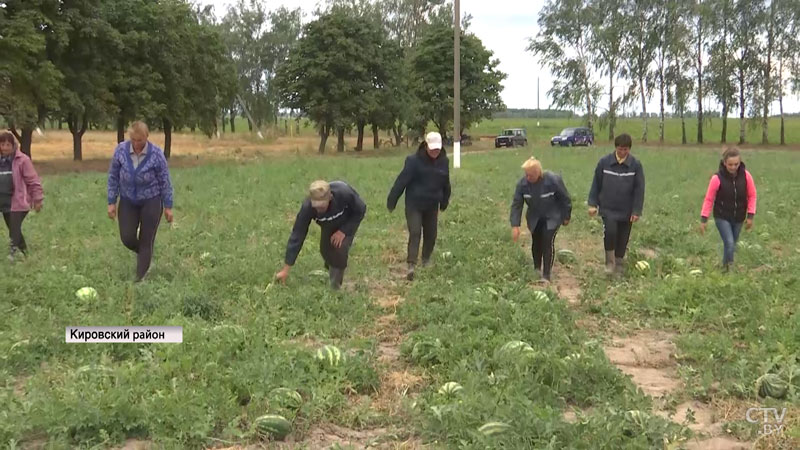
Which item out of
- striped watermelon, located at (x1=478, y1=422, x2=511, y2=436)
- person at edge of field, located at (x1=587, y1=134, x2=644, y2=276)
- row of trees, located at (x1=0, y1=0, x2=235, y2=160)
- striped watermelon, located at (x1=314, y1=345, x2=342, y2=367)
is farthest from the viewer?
row of trees, located at (x1=0, y1=0, x2=235, y2=160)

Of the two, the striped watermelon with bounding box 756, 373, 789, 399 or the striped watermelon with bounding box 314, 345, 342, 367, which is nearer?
the striped watermelon with bounding box 756, 373, 789, 399

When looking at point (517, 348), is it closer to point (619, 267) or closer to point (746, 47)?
point (619, 267)

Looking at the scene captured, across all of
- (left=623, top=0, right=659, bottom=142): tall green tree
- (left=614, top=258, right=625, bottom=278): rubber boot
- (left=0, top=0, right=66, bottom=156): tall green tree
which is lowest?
(left=614, top=258, right=625, bottom=278): rubber boot

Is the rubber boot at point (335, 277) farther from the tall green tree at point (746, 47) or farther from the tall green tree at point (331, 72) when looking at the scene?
the tall green tree at point (746, 47)

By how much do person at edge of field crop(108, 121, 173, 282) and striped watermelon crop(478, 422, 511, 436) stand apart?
499 cm

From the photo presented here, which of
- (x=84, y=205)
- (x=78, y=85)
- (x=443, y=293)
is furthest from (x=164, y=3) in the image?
(x=443, y=293)

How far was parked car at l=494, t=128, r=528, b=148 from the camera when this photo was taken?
2224 inches

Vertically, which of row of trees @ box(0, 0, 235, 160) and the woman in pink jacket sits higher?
row of trees @ box(0, 0, 235, 160)

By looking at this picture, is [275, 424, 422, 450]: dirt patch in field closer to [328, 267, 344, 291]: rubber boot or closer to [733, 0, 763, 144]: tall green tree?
[328, 267, 344, 291]: rubber boot

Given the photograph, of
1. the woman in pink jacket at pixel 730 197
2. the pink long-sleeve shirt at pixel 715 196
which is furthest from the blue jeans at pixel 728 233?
the pink long-sleeve shirt at pixel 715 196

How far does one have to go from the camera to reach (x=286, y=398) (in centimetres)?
454

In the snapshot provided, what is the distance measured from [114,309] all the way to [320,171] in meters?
18.1

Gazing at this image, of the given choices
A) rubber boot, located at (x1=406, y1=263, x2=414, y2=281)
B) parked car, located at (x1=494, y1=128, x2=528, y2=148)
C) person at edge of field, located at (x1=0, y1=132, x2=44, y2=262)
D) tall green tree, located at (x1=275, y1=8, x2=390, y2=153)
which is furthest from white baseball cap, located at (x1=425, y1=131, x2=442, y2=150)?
parked car, located at (x1=494, y1=128, x2=528, y2=148)

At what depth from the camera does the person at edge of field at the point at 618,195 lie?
28.0 ft
